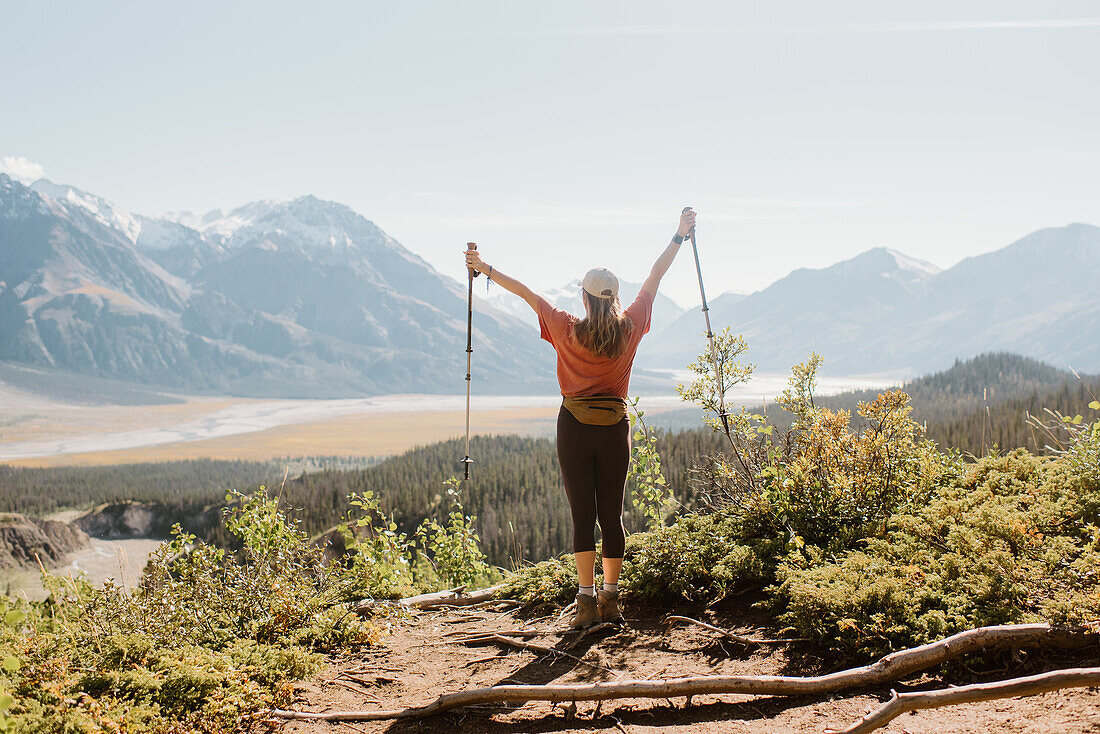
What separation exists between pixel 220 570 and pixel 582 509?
3.37 m

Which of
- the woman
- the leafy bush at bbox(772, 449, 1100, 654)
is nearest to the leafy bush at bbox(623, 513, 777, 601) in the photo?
the leafy bush at bbox(772, 449, 1100, 654)

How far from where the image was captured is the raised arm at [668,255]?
16.1 ft

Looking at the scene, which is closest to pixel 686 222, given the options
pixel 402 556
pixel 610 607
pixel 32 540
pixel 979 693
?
pixel 610 607

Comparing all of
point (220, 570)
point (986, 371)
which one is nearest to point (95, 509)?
point (220, 570)

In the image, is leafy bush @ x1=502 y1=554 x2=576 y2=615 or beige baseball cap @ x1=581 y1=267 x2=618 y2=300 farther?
leafy bush @ x1=502 y1=554 x2=576 y2=615

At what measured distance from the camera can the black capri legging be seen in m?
4.57

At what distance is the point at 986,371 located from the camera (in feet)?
328

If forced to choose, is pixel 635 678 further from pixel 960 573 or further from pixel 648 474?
pixel 648 474

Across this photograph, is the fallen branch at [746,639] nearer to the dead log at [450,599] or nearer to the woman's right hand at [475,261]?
the dead log at [450,599]

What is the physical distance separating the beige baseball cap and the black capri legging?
2.67 ft

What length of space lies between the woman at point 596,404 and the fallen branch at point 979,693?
83.4 inches

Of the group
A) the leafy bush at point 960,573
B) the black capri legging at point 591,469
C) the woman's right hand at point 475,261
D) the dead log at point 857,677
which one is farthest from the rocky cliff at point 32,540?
the leafy bush at point 960,573

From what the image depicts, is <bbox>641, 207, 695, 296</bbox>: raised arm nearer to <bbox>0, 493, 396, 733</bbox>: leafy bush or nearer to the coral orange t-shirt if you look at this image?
the coral orange t-shirt

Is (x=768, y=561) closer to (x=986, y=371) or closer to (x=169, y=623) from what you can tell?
(x=169, y=623)
